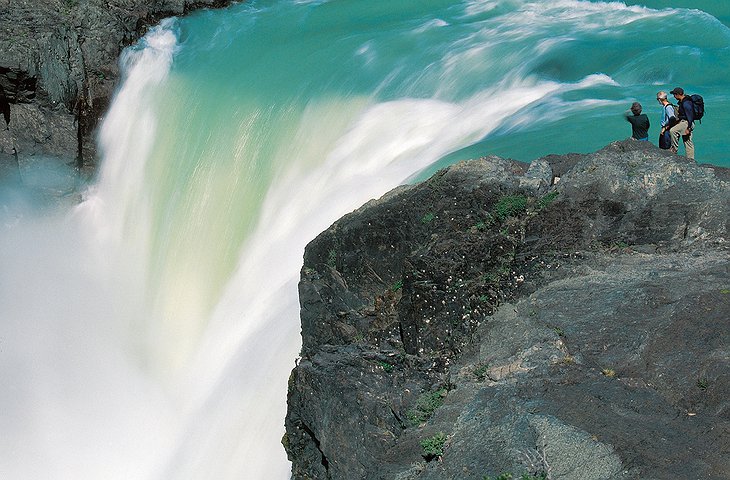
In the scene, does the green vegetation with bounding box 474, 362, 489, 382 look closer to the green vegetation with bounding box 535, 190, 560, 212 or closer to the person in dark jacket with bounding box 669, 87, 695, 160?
the green vegetation with bounding box 535, 190, 560, 212

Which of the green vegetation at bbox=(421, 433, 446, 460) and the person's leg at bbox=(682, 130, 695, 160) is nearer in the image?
the green vegetation at bbox=(421, 433, 446, 460)

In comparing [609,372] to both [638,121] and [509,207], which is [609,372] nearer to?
[509,207]

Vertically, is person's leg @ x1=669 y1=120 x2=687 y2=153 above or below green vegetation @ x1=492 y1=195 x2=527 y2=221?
below

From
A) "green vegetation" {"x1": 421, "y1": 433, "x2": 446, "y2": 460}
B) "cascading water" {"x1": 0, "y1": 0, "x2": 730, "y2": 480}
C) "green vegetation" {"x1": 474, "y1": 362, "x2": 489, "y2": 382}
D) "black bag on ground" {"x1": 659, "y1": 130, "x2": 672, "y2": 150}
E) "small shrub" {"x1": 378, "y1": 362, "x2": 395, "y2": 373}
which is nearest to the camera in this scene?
"green vegetation" {"x1": 421, "y1": 433, "x2": 446, "y2": 460}

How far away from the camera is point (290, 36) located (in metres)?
17.6

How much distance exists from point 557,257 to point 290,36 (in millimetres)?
11085

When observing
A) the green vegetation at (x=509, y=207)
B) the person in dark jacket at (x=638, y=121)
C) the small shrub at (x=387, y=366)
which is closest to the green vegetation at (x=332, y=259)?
the green vegetation at (x=509, y=207)

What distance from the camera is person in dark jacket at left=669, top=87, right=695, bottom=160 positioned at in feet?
33.7

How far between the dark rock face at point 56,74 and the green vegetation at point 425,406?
11766 mm

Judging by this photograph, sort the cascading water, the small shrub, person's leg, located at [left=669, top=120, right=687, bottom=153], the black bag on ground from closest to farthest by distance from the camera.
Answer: the small shrub → person's leg, located at [left=669, top=120, right=687, bottom=153] → the black bag on ground → the cascading water

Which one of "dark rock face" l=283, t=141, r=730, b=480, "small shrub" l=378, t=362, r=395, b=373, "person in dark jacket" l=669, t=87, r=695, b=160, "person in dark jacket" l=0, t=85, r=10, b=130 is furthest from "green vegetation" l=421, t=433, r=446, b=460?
"person in dark jacket" l=0, t=85, r=10, b=130

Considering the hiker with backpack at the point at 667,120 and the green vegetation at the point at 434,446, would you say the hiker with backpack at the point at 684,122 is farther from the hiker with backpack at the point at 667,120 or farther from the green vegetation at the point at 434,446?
the green vegetation at the point at 434,446

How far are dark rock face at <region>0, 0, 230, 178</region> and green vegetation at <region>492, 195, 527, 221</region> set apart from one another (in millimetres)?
10784

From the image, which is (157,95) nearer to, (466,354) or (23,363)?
(23,363)
